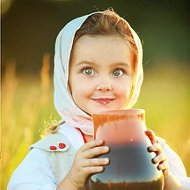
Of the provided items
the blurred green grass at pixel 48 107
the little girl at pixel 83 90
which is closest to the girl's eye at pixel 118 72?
the little girl at pixel 83 90

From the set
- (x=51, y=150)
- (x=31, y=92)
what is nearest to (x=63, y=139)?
(x=51, y=150)

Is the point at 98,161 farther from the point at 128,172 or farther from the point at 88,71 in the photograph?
the point at 88,71

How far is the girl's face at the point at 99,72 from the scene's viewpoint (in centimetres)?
111

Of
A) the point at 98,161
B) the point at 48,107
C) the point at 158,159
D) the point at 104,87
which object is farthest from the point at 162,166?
the point at 48,107

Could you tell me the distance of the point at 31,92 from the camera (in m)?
1.25

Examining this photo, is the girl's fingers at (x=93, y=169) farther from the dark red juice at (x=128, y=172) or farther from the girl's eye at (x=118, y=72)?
the girl's eye at (x=118, y=72)

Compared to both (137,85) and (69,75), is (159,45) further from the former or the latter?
(69,75)

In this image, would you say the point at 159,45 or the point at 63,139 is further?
the point at 159,45

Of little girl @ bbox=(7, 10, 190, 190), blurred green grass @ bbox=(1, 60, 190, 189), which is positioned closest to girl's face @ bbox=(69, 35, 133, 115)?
little girl @ bbox=(7, 10, 190, 190)

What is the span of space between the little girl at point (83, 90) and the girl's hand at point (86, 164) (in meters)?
0.05

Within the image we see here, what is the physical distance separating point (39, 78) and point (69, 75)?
134 mm

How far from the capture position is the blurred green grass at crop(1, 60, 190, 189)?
1231 millimetres

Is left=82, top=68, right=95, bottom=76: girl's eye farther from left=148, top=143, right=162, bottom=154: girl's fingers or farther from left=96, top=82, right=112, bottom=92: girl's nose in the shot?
left=148, top=143, right=162, bottom=154: girl's fingers

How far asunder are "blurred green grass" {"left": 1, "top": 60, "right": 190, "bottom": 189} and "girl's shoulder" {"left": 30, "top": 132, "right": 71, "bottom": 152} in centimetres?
7
